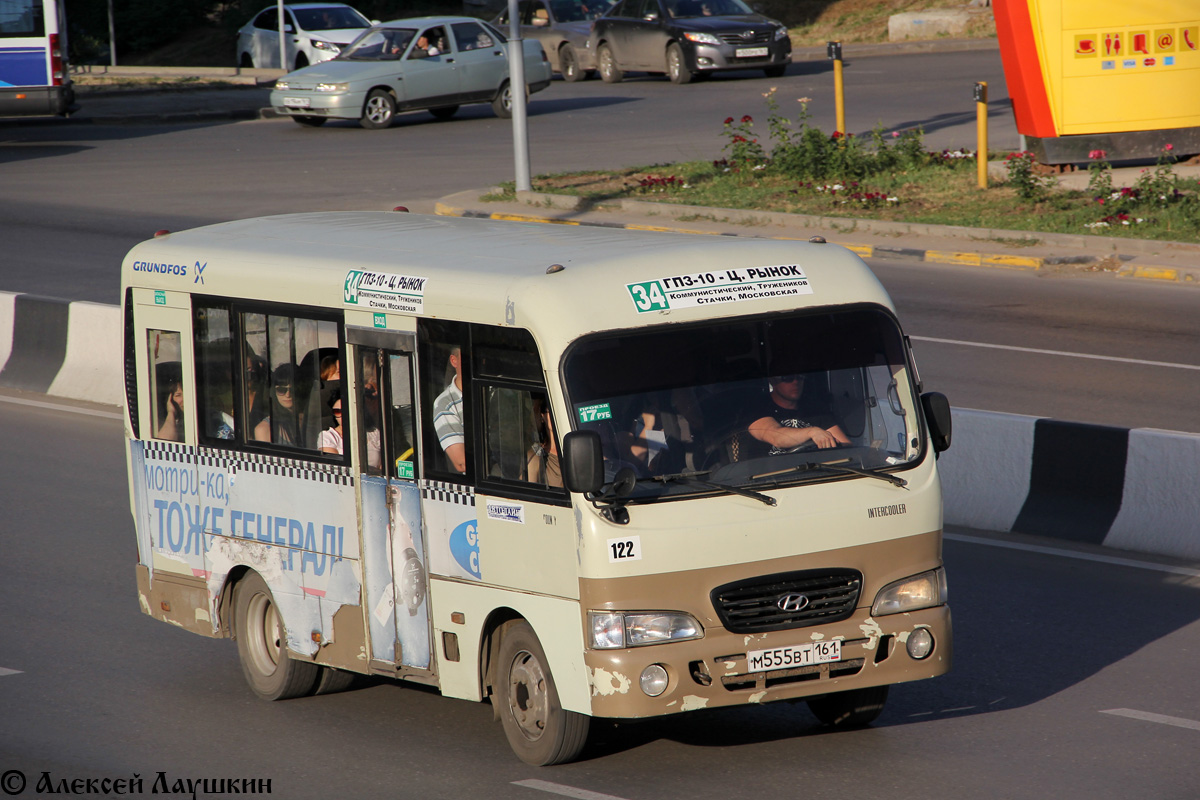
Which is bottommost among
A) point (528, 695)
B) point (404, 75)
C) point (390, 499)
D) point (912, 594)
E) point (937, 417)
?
point (528, 695)

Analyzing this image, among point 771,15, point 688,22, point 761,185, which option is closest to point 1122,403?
point 761,185

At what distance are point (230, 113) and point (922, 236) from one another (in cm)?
1960

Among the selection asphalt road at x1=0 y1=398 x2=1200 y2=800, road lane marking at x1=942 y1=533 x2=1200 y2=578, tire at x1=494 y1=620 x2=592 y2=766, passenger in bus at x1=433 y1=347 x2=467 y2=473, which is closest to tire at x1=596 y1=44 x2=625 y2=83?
road lane marking at x1=942 y1=533 x2=1200 y2=578

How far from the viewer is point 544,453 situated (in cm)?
671

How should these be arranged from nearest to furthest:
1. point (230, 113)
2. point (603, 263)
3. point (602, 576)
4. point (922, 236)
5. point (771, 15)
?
point (602, 576) < point (603, 263) < point (922, 236) < point (230, 113) < point (771, 15)

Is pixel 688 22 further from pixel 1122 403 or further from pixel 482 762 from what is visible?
pixel 482 762

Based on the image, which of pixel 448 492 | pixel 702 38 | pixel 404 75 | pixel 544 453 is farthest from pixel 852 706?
pixel 702 38

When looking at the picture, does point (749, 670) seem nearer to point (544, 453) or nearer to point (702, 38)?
point (544, 453)

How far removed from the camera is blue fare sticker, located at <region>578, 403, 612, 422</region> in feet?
21.6

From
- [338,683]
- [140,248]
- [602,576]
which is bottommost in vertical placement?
[338,683]

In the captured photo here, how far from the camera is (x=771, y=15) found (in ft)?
171

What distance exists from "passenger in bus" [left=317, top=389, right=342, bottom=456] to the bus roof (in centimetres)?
44

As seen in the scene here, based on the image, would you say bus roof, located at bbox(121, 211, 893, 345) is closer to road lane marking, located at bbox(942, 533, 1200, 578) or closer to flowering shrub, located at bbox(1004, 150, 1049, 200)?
road lane marking, located at bbox(942, 533, 1200, 578)

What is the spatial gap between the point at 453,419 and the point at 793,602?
1.63 meters
